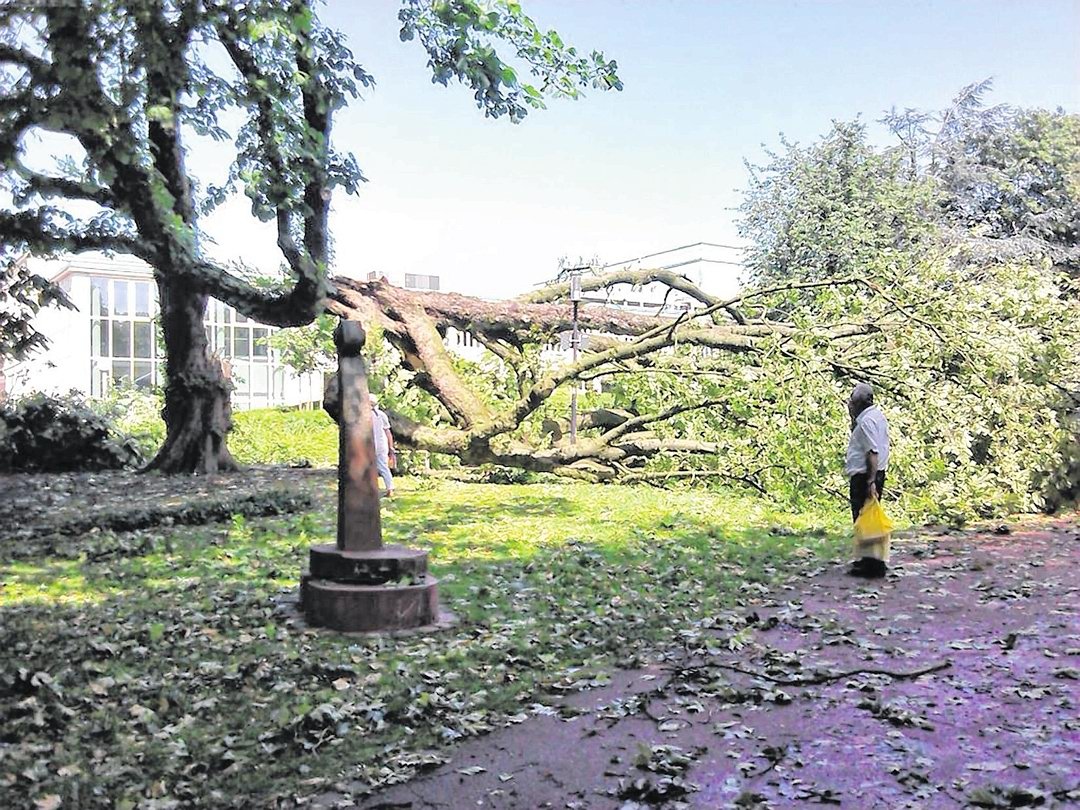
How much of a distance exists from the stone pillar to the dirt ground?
159 cm

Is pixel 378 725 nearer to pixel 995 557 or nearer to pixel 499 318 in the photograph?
pixel 995 557

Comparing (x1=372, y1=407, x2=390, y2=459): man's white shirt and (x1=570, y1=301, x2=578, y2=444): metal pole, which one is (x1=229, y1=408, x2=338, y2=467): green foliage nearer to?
(x1=570, y1=301, x2=578, y2=444): metal pole

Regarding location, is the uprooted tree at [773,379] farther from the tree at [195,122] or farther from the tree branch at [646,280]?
the tree at [195,122]

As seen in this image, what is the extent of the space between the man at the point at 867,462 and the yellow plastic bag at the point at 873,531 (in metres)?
0.04

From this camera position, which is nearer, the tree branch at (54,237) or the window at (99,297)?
the tree branch at (54,237)

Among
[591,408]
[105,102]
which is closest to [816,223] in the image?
[591,408]

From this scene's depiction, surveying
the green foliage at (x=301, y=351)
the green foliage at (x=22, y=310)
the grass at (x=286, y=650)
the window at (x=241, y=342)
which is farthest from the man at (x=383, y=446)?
the window at (x=241, y=342)

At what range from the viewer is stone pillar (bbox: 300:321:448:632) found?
20.7 ft

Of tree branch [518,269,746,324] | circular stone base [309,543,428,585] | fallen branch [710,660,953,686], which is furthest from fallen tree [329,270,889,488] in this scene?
fallen branch [710,660,953,686]

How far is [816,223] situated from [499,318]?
50.8ft

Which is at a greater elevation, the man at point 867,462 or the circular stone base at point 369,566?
the man at point 867,462

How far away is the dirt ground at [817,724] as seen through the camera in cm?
392

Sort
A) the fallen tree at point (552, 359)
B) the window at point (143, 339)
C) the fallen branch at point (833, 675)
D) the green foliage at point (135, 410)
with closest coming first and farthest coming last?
the fallen branch at point (833, 675)
the fallen tree at point (552, 359)
the green foliage at point (135, 410)
the window at point (143, 339)

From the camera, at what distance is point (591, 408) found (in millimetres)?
18172
